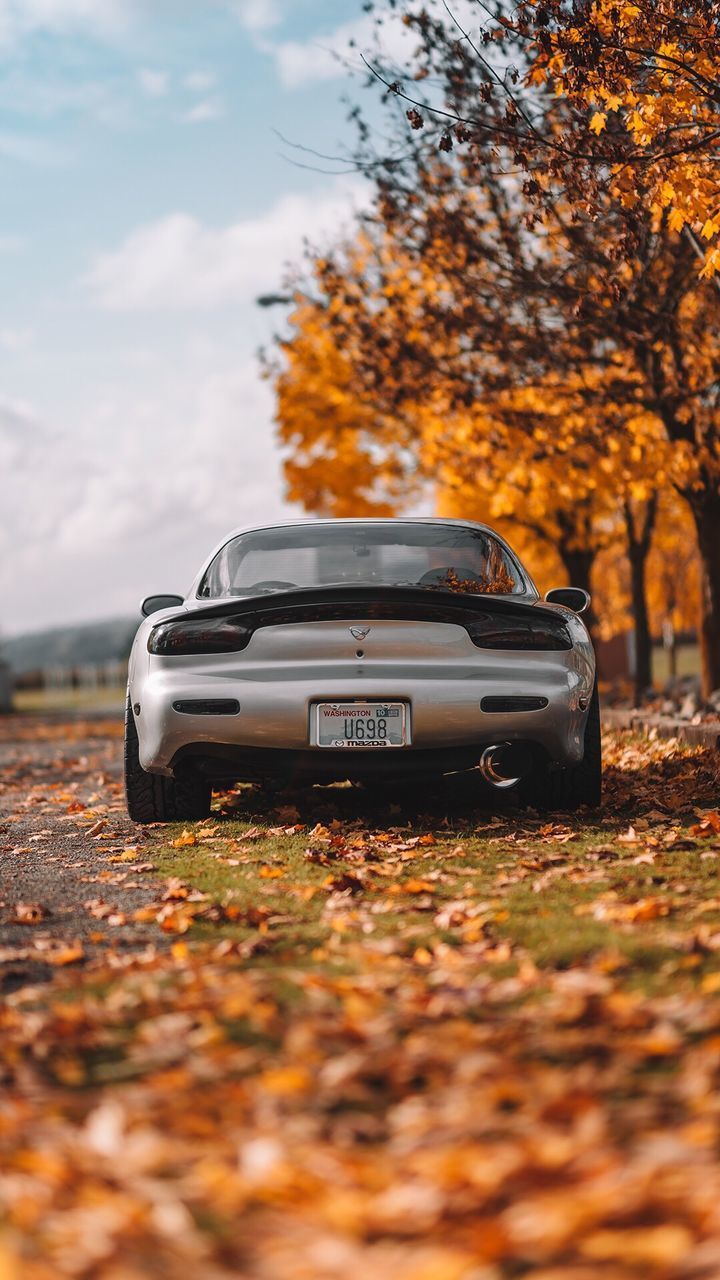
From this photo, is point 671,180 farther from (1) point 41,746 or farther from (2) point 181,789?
(1) point 41,746

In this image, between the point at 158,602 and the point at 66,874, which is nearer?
the point at 66,874

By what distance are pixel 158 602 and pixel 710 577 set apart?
769 cm

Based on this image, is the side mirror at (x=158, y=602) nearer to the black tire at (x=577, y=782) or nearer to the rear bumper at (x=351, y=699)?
the rear bumper at (x=351, y=699)

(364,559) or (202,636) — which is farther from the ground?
(364,559)

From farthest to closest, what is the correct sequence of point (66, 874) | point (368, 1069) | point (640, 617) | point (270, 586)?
1. point (640, 617)
2. point (270, 586)
3. point (66, 874)
4. point (368, 1069)

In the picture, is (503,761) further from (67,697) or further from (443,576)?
(67,697)

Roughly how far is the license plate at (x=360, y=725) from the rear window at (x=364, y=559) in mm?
826

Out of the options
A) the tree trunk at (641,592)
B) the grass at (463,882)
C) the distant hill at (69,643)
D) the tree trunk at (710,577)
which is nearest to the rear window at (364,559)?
the grass at (463,882)

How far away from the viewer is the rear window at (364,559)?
674cm

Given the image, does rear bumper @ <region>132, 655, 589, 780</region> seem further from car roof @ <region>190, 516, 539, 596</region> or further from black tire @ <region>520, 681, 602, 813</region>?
car roof @ <region>190, 516, 539, 596</region>

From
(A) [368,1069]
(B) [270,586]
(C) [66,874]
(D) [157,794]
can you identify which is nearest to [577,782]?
(B) [270,586]

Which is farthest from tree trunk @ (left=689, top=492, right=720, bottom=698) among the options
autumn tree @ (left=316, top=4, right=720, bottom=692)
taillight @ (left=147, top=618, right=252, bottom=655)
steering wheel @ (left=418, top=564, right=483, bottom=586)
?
taillight @ (left=147, top=618, right=252, bottom=655)

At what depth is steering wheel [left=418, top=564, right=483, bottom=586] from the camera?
663 cm

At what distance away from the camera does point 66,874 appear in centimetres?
581
